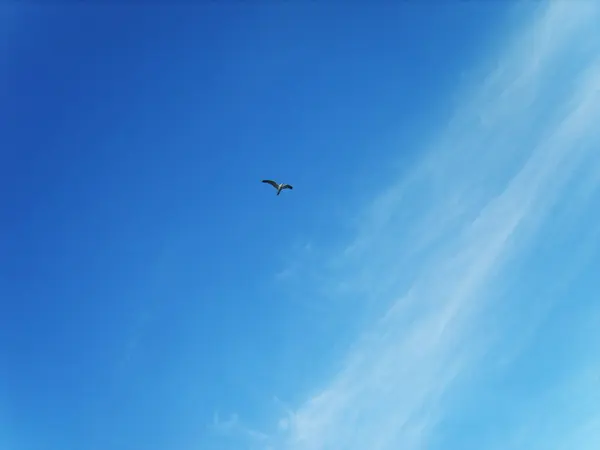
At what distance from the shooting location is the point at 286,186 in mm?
115375
